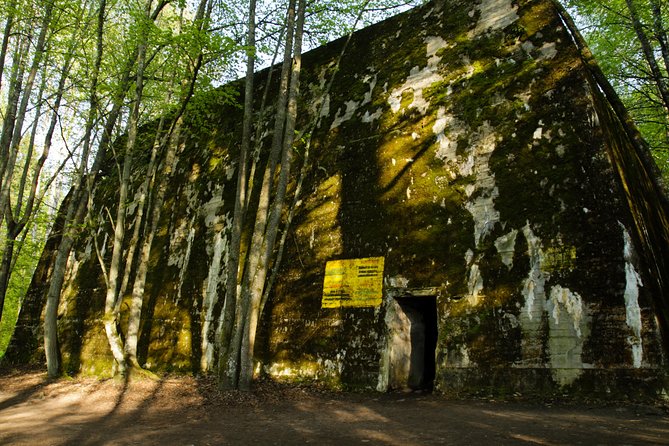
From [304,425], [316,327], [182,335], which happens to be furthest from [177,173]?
[304,425]

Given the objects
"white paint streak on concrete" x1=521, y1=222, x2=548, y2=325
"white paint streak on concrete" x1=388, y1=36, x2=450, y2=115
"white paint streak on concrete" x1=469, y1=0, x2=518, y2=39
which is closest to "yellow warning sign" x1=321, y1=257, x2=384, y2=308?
"white paint streak on concrete" x1=521, y1=222, x2=548, y2=325

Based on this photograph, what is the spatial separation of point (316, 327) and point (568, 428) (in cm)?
455

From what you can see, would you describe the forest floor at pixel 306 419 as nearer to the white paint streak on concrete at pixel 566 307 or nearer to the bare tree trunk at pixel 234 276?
the bare tree trunk at pixel 234 276

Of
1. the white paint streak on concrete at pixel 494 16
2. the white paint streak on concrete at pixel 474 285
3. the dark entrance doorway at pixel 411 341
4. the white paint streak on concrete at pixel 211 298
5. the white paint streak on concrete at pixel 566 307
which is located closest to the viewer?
the white paint streak on concrete at pixel 566 307

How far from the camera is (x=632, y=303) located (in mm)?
5590

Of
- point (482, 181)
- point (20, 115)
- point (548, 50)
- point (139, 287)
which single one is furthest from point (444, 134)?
point (20, 115)

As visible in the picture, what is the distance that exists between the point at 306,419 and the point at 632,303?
409 centimetres

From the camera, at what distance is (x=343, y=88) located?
10.2m

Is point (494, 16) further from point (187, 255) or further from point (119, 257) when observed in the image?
point (119, 257)

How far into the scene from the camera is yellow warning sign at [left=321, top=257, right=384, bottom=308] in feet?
25.8

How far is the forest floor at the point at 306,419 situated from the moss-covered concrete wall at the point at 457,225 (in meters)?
0.59

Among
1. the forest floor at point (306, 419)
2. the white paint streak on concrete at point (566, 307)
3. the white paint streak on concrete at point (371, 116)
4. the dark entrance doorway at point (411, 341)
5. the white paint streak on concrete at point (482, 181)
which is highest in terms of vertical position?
the white paint streak on concrete at point (371, 116)

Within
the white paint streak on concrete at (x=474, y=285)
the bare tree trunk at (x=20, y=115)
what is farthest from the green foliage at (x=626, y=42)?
the bare tree trunk at (x=20, y=115)

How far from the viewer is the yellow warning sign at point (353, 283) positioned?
309 inches
